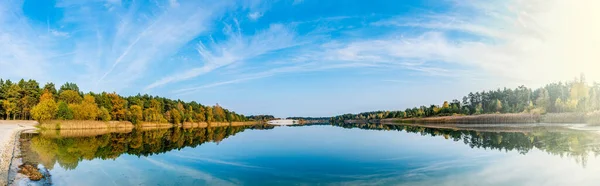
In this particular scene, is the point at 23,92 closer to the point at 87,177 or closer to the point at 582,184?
the point at 87,177

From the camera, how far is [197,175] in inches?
702

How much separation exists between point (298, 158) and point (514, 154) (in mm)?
15596

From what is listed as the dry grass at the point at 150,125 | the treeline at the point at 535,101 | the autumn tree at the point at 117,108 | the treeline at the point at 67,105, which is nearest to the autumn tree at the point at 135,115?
the treeline at the point at 67,105

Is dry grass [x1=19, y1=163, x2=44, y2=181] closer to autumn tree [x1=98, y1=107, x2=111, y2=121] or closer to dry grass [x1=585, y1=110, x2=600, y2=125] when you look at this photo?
dry grass [x1=585, y1=110, x2=600, y2=125]

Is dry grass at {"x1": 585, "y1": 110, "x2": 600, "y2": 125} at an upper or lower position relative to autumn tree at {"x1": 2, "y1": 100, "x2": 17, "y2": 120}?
lower

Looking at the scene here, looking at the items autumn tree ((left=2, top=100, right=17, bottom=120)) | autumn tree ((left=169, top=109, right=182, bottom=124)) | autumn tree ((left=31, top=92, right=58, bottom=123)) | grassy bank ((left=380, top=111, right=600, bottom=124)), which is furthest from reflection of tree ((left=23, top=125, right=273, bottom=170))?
autumn tree ((left=169, top=109, right=182, bottom=124))

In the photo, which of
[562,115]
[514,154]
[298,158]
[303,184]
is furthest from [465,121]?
[303,184]

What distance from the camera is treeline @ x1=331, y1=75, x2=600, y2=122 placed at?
9681cm

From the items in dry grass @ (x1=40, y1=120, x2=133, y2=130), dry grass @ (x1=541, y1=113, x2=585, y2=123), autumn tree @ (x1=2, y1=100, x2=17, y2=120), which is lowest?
dry grass @ (x1=40, y1=120, x2=133, y2=130)

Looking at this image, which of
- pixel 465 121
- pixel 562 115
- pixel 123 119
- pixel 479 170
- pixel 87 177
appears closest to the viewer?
pixel 87 177

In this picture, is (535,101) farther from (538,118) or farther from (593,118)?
(593,118)

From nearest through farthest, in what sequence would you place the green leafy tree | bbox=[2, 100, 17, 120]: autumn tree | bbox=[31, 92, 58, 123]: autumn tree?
bbox=[31, 92, 58, 123]: autumn tree → the green leafy tree → bbox=[2, 100, 17, 120]: autumn tree

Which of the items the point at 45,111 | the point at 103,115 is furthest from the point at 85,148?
the point at 103,115

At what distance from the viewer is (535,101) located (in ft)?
399
